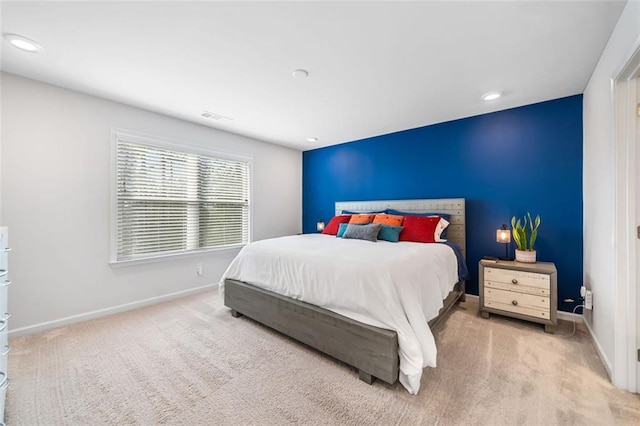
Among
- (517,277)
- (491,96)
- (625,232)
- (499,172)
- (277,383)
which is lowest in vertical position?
(277,383)

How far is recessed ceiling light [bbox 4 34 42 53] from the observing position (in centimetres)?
178

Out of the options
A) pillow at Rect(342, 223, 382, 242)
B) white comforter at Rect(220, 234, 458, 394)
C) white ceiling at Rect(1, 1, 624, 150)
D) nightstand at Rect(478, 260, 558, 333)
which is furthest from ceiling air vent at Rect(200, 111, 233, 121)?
nightstand at Rect(478, 260, 558, 333)

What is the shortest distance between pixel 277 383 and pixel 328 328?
488 mm

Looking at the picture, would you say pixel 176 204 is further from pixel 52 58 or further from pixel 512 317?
pixel 512 317

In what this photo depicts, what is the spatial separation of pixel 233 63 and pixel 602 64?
288cm

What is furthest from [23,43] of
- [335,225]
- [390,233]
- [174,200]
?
[390,233]

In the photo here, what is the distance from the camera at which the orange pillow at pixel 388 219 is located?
337 cm

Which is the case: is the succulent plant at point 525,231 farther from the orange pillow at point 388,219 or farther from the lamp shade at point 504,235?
the orange pillow at point 388,219

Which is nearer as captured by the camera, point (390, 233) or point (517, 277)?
point (517, 277)

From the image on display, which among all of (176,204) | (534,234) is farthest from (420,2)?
(176,204)

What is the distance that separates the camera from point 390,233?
3.16 metres

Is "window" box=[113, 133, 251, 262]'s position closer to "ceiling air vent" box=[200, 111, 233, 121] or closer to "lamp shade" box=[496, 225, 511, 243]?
"ceiling air vent" box=[200, 111, 233, 121]

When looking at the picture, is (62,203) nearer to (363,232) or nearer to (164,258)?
(164,258)

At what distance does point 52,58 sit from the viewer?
2029 millimetres
